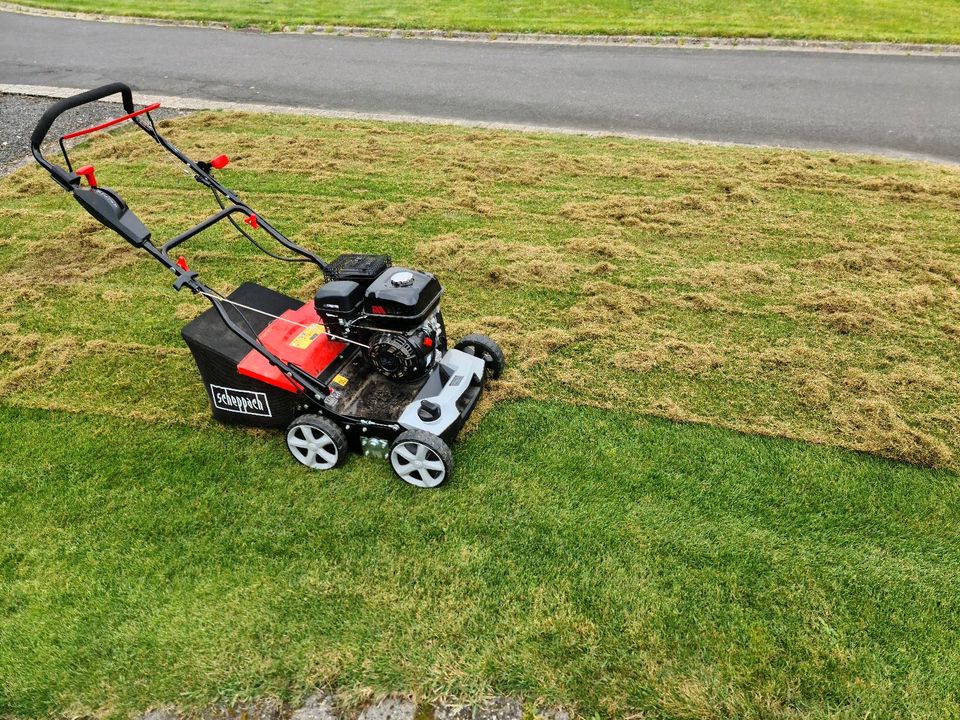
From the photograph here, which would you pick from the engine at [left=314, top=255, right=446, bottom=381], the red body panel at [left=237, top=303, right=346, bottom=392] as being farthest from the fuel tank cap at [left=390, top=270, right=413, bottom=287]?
the red body panel at [left=237, top=303, right=346, bottom=392]

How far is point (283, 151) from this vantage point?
28.3 ft

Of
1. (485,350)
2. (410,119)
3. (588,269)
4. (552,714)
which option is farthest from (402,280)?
(410,119)

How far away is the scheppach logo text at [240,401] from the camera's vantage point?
13.7 ft

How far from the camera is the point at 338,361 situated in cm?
416

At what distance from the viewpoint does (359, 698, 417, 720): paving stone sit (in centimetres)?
291

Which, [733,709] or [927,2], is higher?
[927,2]

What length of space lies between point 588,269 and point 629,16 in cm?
1106

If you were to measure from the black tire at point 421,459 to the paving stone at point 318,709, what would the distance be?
4.16ft

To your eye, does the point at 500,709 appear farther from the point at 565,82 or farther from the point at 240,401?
the point at 565,82

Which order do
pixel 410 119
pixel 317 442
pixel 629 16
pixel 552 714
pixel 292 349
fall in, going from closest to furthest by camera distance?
1. pixel 552 714
2. pixel 317 442
3. pixel 292 349
4. pixel 410 119
5. pixel 629 16

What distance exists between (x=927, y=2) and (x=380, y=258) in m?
16.5

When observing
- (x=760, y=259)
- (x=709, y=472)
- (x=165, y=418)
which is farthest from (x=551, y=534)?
(x=760, y=259)

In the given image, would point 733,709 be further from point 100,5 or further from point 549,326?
point 100,5

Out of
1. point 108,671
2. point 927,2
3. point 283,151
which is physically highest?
point 927,2
